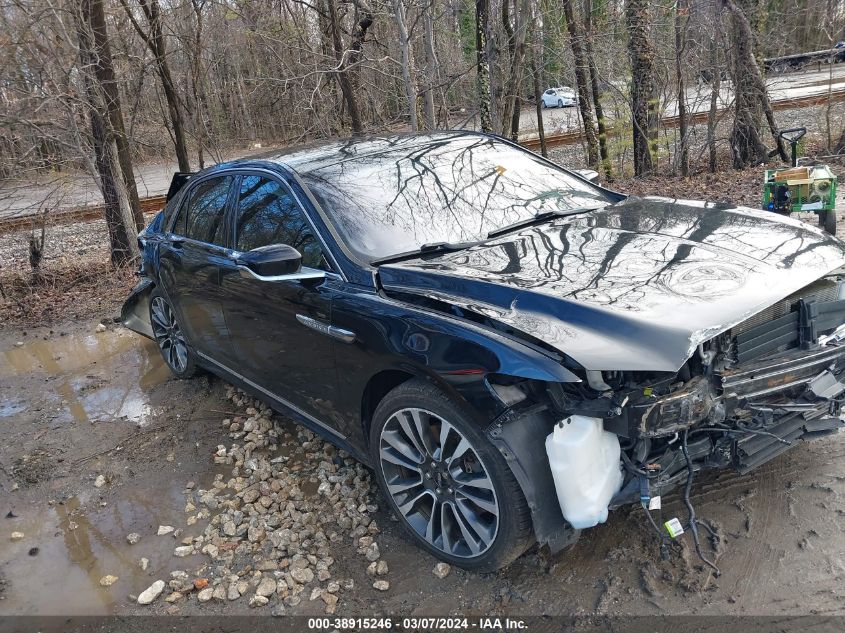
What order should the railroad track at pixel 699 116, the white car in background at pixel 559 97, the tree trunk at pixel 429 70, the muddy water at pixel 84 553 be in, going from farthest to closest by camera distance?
the white car in background at pixel 559 97 → the railroad track at pixel 699 116 → the tree trunk at pixel 429 70 → the muddy water at pixel 84 553

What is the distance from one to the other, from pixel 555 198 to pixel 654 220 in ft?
2.18

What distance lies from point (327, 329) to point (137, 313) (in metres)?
3.81

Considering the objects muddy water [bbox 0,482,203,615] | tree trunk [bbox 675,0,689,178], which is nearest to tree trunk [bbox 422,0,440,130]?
tree trunk [bbox 675,0,689,178]

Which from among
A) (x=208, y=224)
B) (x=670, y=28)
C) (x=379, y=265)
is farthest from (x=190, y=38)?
(x=379, y=265)

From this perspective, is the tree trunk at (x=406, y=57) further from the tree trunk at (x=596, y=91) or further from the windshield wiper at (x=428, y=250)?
the windshield wiper at (x=428, y=250)

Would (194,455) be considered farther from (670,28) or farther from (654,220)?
(670,28)

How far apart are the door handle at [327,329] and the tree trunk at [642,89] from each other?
32.1 ft

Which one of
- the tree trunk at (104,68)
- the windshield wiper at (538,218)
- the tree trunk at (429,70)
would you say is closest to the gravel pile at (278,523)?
the windshield wiper at (538,218)

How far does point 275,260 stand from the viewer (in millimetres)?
3234

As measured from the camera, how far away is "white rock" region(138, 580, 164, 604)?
3090 mm

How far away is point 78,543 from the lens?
3.69 meters

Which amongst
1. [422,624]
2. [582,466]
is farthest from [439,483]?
[582,466]

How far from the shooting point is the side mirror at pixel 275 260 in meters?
3.24

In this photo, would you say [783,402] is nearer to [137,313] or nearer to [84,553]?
[84,553]
